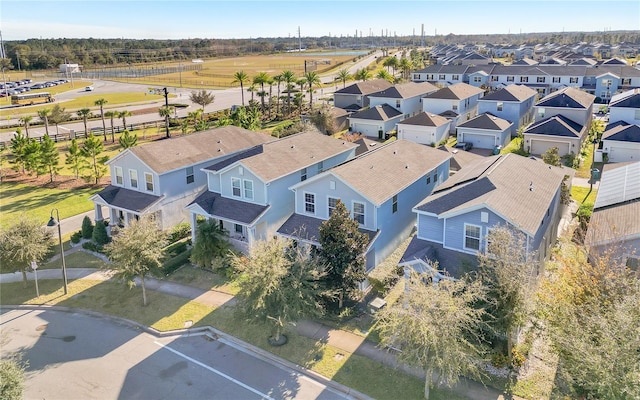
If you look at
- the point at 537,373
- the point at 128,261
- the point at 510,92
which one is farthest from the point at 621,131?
the point at 128,261

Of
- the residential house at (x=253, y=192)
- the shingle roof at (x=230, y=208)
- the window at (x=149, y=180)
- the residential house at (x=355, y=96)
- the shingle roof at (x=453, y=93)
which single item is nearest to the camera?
the shingle roof at (x=230, y=208)

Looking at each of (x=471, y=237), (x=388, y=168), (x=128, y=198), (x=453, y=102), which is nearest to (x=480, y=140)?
(x=453, y=102)

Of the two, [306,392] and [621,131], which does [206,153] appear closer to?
[306,392]

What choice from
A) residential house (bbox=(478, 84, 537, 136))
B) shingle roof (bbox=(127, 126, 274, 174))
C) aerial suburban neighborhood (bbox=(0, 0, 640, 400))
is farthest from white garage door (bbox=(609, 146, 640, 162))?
shingle roof (bbox=(127, 126, 274, 174))

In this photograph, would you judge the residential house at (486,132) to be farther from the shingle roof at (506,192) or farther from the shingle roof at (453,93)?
the shingle roof at (506,192)

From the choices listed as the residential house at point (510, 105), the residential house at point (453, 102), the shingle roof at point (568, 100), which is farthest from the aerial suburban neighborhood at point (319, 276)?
the residential house at point (453, 102)

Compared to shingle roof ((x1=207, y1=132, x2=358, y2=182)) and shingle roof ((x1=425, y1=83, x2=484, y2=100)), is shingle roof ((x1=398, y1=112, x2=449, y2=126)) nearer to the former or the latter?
shingle roof ((x1=425, y1=83, x2=484, y2=100))
